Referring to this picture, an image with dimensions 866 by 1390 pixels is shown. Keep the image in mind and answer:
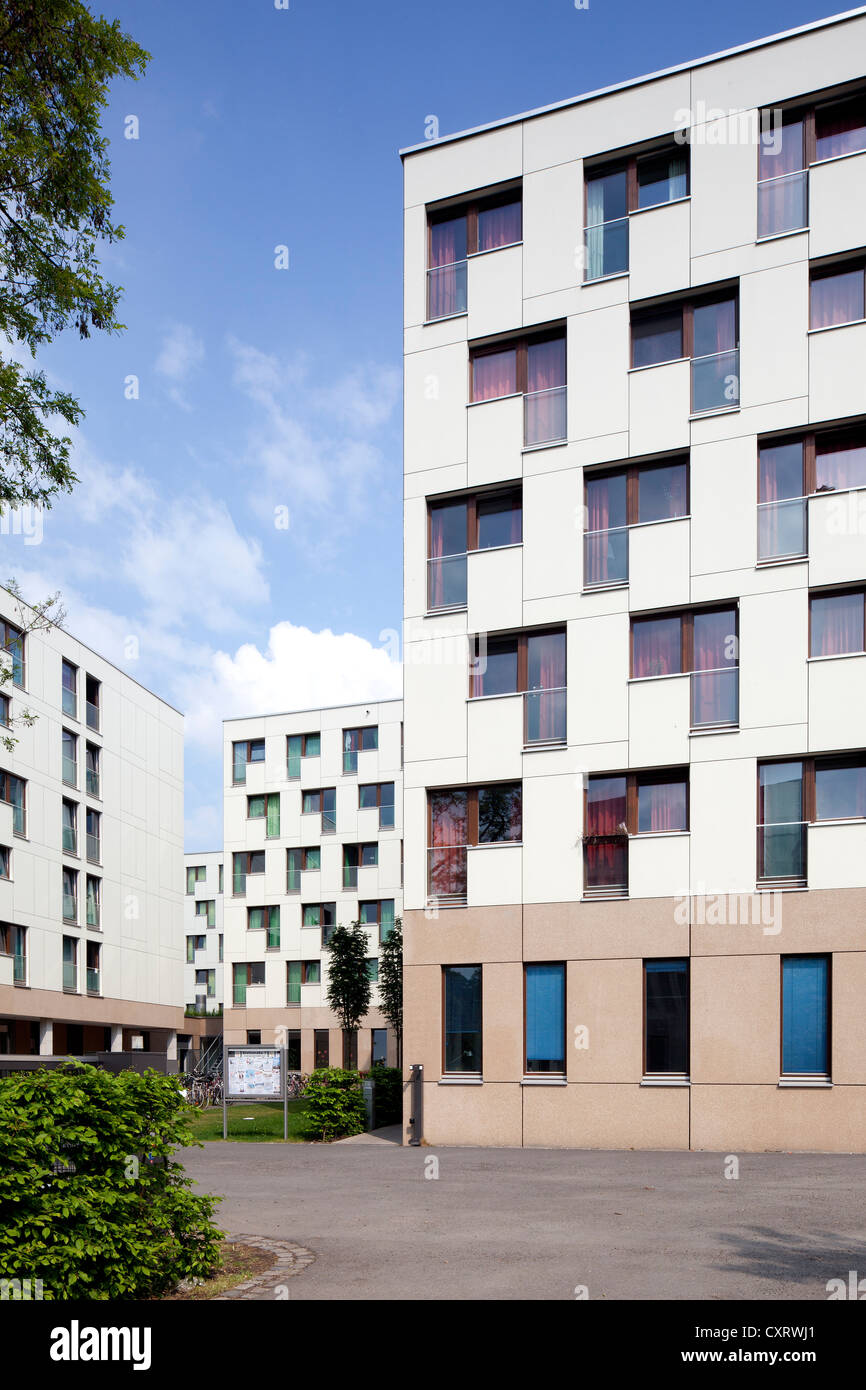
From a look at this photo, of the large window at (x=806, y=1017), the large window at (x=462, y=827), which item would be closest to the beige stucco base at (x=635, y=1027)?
the large window at (x=806, y=1017)

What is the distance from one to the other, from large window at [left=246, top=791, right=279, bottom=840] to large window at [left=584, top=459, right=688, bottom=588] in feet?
131

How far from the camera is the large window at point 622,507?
22.8 m

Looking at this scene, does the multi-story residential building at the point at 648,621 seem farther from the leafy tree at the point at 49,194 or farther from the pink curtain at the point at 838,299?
the leafy tree at the point at 49,194

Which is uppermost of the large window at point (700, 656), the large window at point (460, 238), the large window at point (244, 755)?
the large window at point (460, 238)

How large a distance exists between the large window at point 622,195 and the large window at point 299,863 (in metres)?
39.9

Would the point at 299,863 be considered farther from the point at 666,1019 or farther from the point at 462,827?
the point at 666,1019

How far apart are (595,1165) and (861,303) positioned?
1428 cm

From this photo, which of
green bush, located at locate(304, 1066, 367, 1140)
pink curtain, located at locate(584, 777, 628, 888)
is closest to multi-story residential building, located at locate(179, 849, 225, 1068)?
green bush, located at locate(304, 1066, 367, 1140)

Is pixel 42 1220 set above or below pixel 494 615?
below

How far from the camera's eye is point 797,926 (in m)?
20.6

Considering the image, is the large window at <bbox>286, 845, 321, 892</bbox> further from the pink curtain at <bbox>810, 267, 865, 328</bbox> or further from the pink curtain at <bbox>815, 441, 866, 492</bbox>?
the pink curtain at <bbox>810, 267, 865, 328</bbox>

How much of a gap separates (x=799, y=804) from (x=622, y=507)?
19.8 ft
